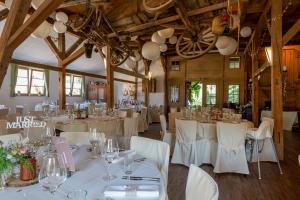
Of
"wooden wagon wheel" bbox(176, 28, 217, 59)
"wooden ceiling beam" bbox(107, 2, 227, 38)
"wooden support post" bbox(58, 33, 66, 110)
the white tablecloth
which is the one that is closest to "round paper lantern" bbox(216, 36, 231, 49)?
"wooden wagon wheel" bbox(176, 28, 217, 59)

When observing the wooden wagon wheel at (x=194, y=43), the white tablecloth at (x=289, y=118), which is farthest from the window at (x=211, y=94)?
the wooden wagon wheel at (x=194, y=43)

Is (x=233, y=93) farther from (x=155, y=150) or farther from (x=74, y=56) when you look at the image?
(x=155, y=150)

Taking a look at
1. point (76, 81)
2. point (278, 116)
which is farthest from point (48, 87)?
point (278, 116)

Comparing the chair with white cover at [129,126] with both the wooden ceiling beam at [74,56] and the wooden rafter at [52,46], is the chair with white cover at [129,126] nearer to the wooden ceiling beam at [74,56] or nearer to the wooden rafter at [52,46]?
the wooden ceiling beam at [74,56]

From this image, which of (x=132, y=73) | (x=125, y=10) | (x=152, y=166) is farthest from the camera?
(x=132, y=73)

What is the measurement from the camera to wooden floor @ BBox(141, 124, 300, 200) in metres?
3.48

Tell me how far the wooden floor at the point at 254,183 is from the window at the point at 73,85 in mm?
10600

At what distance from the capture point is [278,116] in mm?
5293

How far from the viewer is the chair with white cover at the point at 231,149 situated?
432 cm

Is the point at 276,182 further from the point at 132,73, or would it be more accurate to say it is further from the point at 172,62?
the point at 172,62

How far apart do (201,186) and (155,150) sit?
106cm

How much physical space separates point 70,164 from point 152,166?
0.63 meters

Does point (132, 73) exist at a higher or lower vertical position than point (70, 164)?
higher

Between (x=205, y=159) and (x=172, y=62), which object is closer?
(x=205, y=159)
